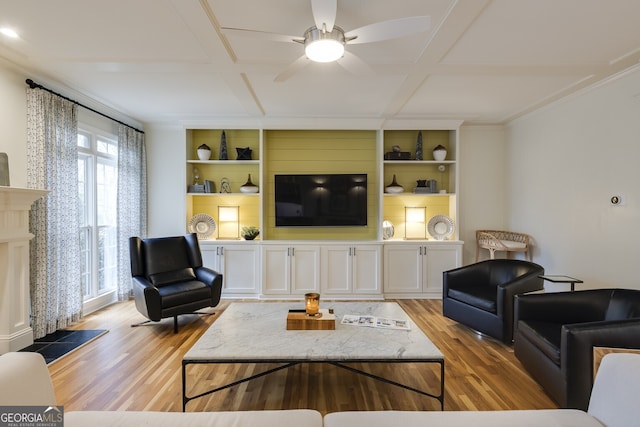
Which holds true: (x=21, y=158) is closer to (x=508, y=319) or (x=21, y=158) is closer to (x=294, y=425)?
(x=294, y=425)

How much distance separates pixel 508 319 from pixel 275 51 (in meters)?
3.18

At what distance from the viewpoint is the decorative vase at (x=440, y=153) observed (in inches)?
188

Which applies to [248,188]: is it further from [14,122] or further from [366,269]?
[14,122]

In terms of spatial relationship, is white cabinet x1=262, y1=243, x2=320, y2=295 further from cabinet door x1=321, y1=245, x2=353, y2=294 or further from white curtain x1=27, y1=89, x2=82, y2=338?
white curtain x1=27, y1=89, x2=82, y2=338

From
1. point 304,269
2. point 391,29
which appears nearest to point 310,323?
point 391,29

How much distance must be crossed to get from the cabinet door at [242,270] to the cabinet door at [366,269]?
4.67ft

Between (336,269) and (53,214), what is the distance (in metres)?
3.36

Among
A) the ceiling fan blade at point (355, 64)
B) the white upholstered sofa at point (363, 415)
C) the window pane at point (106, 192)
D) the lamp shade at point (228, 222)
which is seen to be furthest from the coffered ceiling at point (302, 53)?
the white upholstered sofa at point (363, 415)

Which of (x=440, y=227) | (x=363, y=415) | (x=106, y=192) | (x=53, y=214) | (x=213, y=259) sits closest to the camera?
(x=363, y=415)

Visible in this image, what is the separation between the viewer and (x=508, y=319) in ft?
9.74

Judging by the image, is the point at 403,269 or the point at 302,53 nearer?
the point at 302,53

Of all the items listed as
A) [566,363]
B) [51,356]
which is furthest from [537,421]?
[51,356]

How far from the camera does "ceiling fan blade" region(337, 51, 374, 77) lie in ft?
7.41

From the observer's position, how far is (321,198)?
4828 mm
